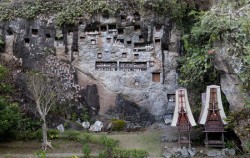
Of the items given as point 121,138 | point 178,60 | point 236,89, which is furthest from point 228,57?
point 121,138

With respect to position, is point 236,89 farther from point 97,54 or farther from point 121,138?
point 97,54

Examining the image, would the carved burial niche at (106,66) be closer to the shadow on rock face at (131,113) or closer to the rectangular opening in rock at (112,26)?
the shadow on rock face at (131,113)

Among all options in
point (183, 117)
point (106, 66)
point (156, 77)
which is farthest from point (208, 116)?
point (106, 66)

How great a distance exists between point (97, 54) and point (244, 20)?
6.16m

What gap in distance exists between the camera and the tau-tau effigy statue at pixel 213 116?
40.4 ft

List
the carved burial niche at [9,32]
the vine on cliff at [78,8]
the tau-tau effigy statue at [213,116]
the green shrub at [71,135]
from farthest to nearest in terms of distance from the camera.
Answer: the carved burial niche at [9,32] < the vine on cliff at [78,8] < the green shrub at [71,135] < the tau-tau effigy statue at [213,116]

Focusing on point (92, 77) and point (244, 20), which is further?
point (92, 77)

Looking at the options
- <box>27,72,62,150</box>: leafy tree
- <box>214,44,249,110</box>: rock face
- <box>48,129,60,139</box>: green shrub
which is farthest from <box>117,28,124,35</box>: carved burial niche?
<box>48,129,60,139</box>: green shrub

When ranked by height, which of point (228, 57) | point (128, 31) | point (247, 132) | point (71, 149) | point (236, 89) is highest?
point (128, 31)

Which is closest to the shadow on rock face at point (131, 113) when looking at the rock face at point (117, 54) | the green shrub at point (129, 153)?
the rock face at point (117, 54)

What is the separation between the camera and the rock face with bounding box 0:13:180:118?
50.6 ft

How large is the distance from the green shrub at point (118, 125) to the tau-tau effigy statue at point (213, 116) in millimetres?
3589

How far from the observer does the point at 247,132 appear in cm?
1148

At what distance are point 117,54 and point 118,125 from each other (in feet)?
9.48
